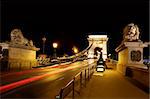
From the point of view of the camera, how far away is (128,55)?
63.4ft

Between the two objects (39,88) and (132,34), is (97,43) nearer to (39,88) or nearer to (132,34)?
(132,34)

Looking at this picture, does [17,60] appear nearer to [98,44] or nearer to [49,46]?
[98,44]

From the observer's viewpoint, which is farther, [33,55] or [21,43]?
[33,55]

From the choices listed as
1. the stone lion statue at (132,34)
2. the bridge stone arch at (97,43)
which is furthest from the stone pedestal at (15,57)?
the bridge stone arch at (97,43)

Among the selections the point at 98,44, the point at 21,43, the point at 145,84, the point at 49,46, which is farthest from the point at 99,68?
the point at 49,46

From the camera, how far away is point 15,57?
27.2 metres

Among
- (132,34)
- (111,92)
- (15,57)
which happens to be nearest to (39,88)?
(111,92)

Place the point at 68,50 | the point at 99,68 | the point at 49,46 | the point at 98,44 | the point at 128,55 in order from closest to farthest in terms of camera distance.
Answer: the point at 128,55
the point at 99,68
the point at 98,44
the point at 49,46
the point at 68,50

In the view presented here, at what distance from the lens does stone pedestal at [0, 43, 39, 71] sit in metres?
25.7

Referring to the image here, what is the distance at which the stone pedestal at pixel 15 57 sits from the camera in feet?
84.3

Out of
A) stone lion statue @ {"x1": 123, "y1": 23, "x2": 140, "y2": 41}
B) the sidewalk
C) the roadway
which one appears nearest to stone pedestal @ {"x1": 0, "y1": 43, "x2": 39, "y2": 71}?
the roadway

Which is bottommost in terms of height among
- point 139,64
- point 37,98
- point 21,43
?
point 37,98

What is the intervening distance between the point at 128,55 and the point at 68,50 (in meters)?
77.4

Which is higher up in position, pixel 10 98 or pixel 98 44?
pixel 98 44
